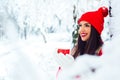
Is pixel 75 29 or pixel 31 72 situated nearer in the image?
pixel 31 72

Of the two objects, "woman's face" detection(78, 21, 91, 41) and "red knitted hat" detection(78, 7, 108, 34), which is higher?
"red knitted hat" detection(78, 7, 108, 34)

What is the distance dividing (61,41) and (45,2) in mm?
312

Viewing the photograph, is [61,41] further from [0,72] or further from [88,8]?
[0,72]

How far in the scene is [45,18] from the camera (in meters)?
1.23

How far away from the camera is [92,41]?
67 centimetres

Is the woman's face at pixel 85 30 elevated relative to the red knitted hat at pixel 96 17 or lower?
lower

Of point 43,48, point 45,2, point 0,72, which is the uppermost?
point 45,2

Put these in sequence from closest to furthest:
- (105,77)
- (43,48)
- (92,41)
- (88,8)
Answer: (105,77)
(92,41)
(88,8)
(43,48)

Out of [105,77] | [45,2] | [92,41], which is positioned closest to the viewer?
[105,77]

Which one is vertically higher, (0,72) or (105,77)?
(105,77)

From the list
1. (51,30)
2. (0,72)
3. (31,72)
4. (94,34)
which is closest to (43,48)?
(51,30)

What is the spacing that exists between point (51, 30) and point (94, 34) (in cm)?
57

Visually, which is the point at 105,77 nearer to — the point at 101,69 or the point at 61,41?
the point at 101,69

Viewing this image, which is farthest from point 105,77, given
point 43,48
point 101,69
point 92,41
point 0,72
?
point 0,72
